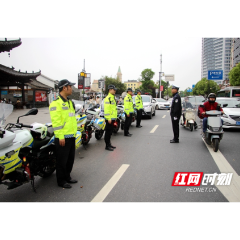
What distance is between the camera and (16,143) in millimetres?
3160

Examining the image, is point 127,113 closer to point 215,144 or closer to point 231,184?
point 215,144

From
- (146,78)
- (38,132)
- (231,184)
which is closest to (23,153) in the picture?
(38,132)

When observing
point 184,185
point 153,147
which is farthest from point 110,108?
point 184,185

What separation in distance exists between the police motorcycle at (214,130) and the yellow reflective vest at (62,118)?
422 cm

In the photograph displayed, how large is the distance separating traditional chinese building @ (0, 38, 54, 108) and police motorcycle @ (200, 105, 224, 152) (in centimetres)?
1698

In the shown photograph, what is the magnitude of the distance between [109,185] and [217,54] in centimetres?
17630

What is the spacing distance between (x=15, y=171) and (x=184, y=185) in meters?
2.90

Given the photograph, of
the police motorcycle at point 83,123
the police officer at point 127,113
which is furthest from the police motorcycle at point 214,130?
the police motorcycle at point 83,123

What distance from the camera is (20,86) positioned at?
24.2 m

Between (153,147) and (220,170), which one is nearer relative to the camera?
(220,170)
